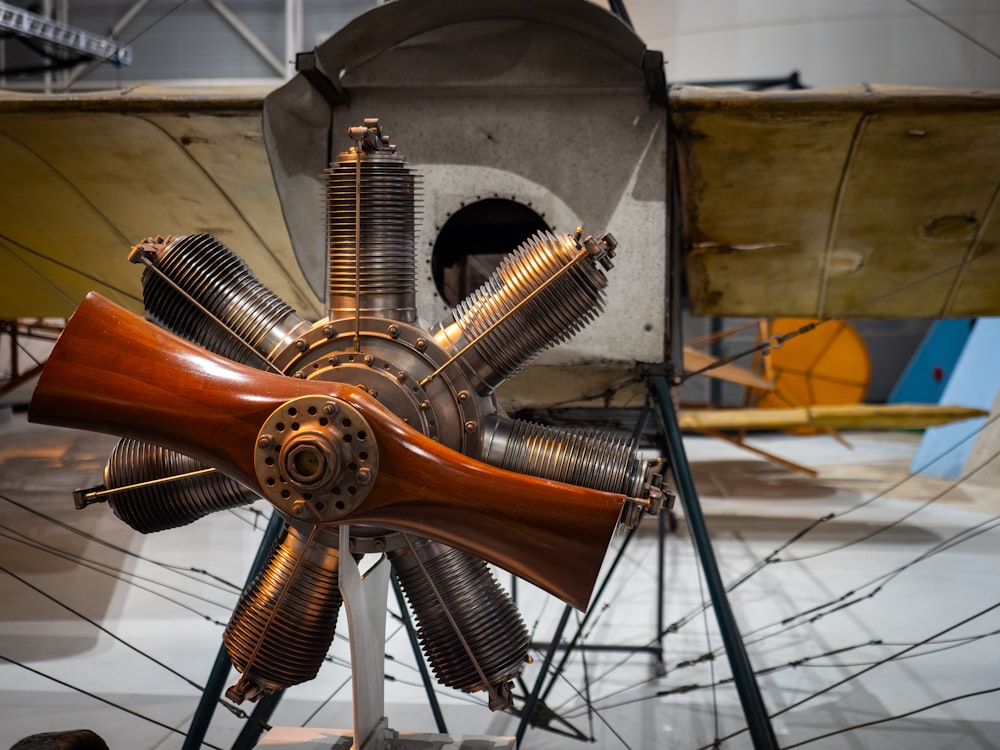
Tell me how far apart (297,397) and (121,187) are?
1923 mm

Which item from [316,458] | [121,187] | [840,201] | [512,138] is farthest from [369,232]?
[840,201]

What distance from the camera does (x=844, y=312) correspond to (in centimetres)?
368

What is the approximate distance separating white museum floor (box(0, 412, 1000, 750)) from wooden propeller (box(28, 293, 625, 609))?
140 centimetres

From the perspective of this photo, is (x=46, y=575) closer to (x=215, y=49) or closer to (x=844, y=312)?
(x=844, y=312)

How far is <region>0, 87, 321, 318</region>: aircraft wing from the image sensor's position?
9.38 ft

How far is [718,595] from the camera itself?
2738 millimetres

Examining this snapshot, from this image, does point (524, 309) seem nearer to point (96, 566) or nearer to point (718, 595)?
point (718, 595)

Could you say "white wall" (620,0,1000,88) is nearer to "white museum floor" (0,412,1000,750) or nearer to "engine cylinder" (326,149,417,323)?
"white museum floor" (0,412,1000,750)

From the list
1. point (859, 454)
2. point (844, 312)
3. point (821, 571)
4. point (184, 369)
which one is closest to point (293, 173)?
point (184, 369)

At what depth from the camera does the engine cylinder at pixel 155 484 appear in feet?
6.61

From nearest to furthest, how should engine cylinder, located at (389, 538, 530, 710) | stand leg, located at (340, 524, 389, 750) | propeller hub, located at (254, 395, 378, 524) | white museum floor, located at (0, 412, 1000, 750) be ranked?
propeller hub, located at (254, 395, 378, 524)
stand leg, located at (340, 524, 389, 750)
engine cylinder, located at (389, 538, 530, 710)
white museum floor, located at (0, 412, 1000, 750)

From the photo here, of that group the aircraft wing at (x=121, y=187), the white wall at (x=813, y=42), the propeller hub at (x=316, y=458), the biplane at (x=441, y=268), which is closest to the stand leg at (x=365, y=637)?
the biplane at (x=441, y=268)

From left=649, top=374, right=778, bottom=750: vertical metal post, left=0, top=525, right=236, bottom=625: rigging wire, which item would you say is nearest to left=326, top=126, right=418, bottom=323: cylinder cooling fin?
left=649, top=374, right=778, bottom=750: vertical metal post

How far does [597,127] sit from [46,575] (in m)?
3.09
